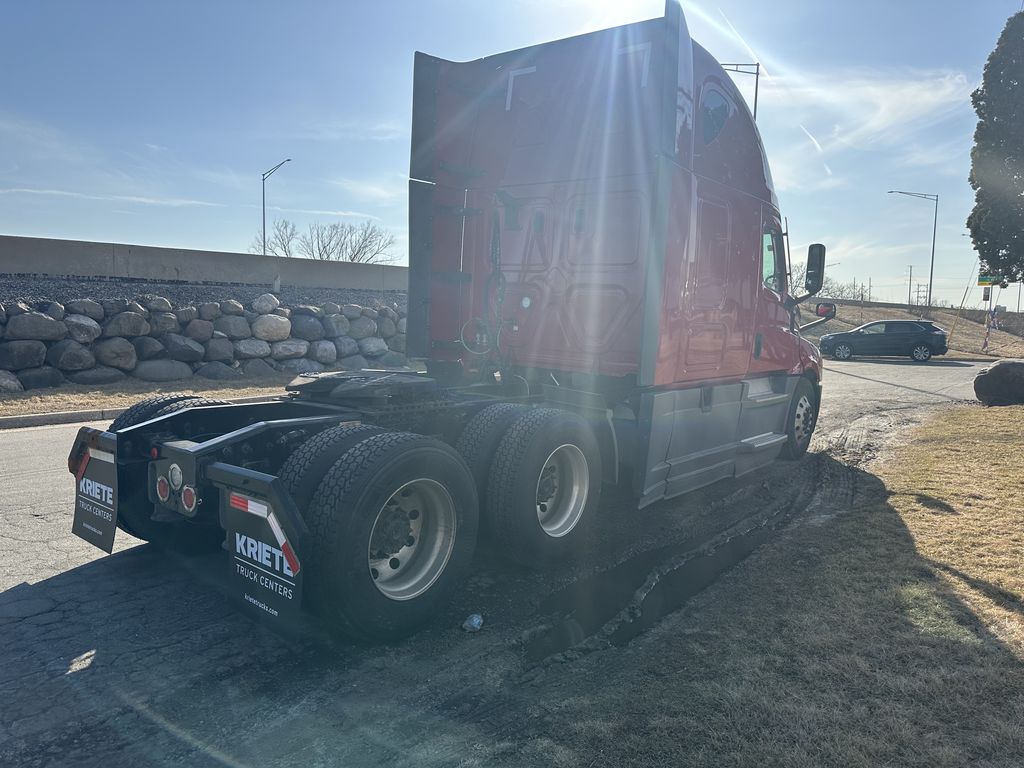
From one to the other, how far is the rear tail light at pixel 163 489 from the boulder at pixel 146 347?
9783mm

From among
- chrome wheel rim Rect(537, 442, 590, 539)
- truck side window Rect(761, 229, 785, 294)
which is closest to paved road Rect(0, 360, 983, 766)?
chrome wheel rim Rect(537, 442, 590, 539)

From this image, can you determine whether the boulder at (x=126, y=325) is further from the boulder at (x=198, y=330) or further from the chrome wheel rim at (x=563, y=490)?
the chrome wheel rim at (x=563, y=490)

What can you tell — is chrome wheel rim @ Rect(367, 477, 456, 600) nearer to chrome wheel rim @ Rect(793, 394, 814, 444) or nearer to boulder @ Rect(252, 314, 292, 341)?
chrome wheel rim @ Rect(793, 394, 814, 444)

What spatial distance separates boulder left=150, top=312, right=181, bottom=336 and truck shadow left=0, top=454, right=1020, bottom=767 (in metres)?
9.12

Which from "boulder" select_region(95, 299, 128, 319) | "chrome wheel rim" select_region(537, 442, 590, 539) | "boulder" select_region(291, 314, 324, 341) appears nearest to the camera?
"chrome wheel rim" select_region(537, 442, 590, 539)

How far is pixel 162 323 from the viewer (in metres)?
12.6

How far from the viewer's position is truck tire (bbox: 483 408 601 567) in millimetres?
4137

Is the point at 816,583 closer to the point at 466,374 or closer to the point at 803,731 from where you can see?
the point at 803,731

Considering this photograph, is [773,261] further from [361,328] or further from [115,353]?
[115,353]

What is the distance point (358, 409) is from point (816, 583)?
2.96 meters

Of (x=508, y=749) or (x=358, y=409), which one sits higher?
(x=358, y=409)

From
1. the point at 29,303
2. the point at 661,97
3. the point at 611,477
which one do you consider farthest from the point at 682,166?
the point at 29,303

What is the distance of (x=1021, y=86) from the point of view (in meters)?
21.0

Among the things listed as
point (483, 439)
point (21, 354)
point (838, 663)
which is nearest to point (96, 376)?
point (21, 354)
